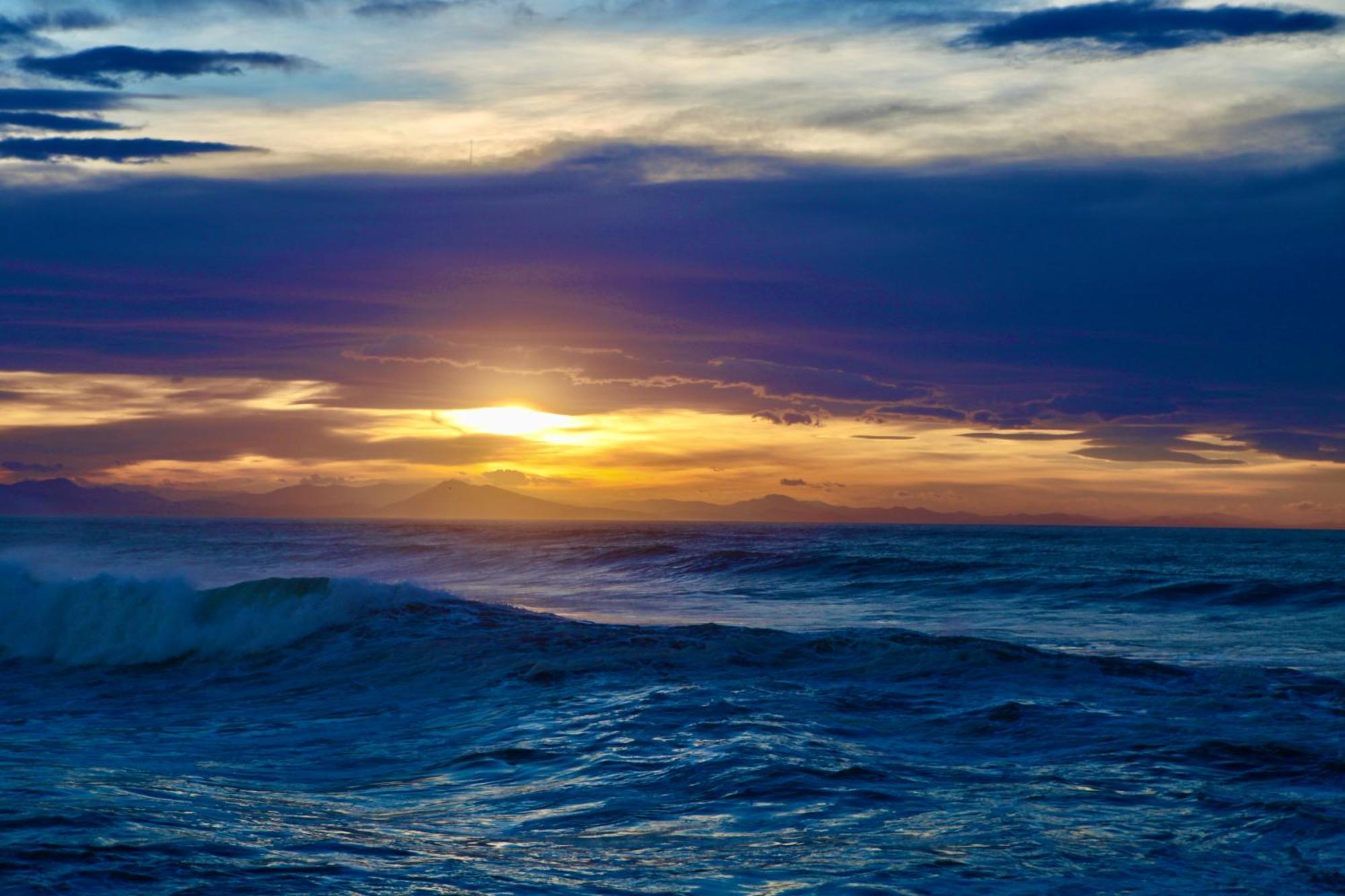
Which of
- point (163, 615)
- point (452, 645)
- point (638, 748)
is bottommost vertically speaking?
point (163, 615)

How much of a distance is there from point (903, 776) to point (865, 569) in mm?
33018

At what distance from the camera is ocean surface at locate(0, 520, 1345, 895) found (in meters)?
6.75

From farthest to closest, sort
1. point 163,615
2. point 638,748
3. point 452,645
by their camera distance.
Answer: 1. point 163,615
2. point 452,645
3. point 638,748

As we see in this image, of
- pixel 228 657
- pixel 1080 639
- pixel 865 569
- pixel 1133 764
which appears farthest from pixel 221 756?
pixel 865 569

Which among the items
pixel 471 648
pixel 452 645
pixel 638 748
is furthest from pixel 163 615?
pixel 638 748

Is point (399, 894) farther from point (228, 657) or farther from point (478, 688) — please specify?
point (228, 657)

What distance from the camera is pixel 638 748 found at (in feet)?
33.7

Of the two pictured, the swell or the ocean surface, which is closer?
the ocean surface

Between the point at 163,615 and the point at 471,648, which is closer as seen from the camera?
the point at 471,648

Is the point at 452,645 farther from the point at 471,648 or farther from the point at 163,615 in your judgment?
the point at 163,615

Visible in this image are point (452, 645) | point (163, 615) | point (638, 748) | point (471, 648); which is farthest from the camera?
point (163, 615)

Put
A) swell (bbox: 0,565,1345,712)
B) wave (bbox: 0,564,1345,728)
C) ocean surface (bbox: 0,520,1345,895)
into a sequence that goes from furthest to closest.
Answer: swell (bbox: 0,565,1345,712) < wave (bbox: 0,564,1345,728) < ocean surface (bbox: 0,520,1345,895)

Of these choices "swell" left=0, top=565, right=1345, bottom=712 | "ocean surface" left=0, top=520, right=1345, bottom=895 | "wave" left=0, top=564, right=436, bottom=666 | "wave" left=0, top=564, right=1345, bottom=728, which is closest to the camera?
"ocean surface" left=0, top=520, right=1345, bottom=895

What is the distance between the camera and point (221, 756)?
34.4ft
